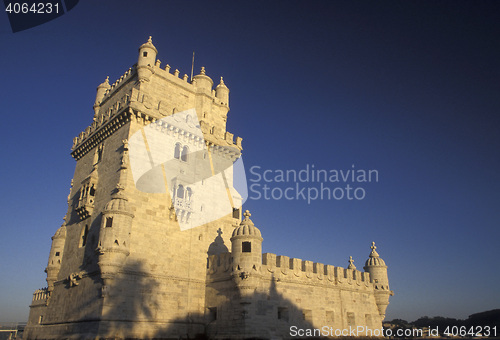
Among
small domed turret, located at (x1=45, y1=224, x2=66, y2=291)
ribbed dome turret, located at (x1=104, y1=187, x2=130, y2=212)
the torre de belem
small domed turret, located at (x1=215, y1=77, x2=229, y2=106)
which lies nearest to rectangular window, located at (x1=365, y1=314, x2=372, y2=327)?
the torre de belem

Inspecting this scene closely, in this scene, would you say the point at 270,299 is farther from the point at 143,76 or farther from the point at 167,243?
the point at 143,76

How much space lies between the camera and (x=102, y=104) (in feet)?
117

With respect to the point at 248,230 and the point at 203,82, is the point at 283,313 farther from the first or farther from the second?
the point at 203,82

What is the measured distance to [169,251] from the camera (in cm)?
2655

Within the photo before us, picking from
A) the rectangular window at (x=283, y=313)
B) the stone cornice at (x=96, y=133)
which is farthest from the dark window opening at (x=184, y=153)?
the rectangular window at (x=283, y=313)

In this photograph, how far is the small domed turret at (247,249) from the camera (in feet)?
81.7

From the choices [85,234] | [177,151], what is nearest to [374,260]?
[177,151]

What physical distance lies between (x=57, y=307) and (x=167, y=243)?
33.5 feet

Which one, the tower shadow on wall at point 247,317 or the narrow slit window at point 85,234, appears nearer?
the tower shadow on wall at point 247,317

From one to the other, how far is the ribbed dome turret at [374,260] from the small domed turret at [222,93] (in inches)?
802

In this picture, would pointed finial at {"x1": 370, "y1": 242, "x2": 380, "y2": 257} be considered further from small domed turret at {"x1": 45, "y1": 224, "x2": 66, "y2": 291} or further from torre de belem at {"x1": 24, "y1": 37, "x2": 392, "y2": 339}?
small domed turret at {"x1": 45, "y1": 224, "x2": 66, "y2": 291}

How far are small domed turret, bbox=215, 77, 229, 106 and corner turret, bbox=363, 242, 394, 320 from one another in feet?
67.0

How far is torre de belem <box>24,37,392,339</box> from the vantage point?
2408cm

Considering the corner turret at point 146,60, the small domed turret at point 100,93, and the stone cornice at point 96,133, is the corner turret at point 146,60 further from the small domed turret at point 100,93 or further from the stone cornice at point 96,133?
the small domed turret at point 100,93
